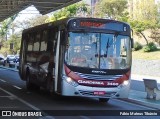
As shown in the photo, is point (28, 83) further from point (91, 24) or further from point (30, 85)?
point (91, 24)

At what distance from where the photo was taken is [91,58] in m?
16.4

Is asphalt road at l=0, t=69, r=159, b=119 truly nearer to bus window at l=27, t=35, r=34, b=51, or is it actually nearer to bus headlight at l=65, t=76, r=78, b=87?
bus headlight at l=65, t=76, r=78, b=87

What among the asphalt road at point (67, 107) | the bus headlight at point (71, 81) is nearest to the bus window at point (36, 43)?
the asphalt road at point (67, 107)

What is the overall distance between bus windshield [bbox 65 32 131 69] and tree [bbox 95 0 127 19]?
48995mm

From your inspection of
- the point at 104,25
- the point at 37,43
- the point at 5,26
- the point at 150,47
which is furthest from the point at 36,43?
the point at 5,26

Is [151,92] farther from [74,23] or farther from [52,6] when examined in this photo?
[52,6]

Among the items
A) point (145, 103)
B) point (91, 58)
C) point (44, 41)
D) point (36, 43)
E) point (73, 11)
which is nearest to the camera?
point (91, 58)

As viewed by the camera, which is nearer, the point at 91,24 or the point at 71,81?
the point at 71,81

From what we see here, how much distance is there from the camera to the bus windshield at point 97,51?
16.4m

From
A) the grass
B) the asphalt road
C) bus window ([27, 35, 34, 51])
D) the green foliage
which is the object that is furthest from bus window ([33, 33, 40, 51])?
the green foliage

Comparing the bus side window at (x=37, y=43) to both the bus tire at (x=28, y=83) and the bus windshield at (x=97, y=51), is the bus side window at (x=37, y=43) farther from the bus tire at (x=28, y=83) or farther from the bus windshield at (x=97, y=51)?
the bus windshield at (x=97, y=51)

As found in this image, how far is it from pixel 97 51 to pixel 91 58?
13.6 inches

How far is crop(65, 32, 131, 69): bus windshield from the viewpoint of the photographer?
16.4 metres

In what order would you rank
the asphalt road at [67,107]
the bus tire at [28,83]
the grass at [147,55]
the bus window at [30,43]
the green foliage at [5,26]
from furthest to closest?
the green foliage at [5,26] → the grass at [147,55] → the bus tire at [28,83] → the bus window at [30,43] → the asphalt road at [67,107]
